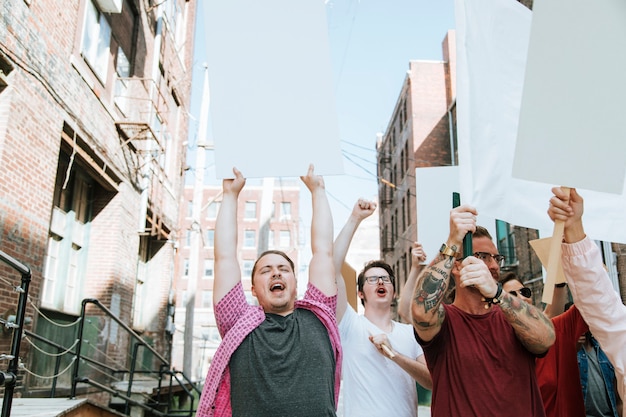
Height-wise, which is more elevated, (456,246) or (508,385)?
(456,246)

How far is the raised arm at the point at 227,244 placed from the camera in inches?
98.3

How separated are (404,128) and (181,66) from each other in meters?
15.6

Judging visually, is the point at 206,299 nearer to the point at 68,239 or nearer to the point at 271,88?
the point at 68,239

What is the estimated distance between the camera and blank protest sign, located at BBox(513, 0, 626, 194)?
7.25ft

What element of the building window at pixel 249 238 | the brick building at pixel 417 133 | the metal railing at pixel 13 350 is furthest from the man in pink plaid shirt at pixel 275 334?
the building window at pixel 249 238

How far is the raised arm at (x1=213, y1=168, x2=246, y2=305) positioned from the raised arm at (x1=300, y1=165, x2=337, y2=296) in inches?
13.4

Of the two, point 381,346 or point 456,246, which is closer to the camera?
point 456,246

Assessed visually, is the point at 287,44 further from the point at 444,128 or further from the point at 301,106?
the point at 444,128

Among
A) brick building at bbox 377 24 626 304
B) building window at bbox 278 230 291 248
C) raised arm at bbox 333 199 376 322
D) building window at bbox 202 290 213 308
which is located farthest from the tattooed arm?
building window at bbox 278 230 291 248

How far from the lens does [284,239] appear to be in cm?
5516

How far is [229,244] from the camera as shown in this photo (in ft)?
8.48

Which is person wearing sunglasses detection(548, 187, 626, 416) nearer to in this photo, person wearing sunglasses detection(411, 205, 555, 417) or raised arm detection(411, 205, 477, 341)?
person wearing sunglasses detection(411, 205, 555, 417)

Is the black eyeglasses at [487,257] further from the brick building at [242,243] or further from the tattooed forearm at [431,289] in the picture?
the brick building at [242,243]

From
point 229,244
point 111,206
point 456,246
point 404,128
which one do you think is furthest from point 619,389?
point 404,128
